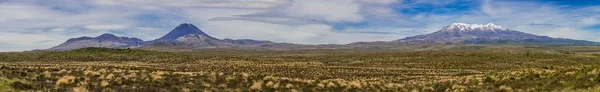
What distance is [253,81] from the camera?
99.8 ft

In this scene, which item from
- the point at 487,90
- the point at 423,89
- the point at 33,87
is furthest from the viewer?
the point at 423,89

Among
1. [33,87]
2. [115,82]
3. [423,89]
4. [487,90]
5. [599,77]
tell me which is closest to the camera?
[33,87]

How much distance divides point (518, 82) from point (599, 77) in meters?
5.66

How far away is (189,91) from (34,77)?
9.20 metres

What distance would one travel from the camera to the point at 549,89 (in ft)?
87.5

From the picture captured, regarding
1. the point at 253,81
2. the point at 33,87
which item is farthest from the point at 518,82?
the point at 33,87

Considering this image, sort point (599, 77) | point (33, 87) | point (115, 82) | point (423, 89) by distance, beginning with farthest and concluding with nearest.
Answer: point (423, 89) < point (115, 82) < point (599, 77) < point (33, 87)

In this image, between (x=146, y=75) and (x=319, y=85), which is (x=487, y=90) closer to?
(x=319, y=85)

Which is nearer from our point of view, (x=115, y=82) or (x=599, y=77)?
(x=599, y=77)

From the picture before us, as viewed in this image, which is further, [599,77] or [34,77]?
[34,77]

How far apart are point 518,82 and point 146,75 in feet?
66.7

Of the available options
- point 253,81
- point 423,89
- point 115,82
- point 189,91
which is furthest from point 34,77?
point 423,89

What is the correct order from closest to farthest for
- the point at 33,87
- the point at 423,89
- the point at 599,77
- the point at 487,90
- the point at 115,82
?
the point at 33,87 < the point at 599,77 < the point at 115,82 < the point at 487,90 < the point at 423,89

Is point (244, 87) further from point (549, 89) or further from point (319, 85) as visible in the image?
point (549, 89)
